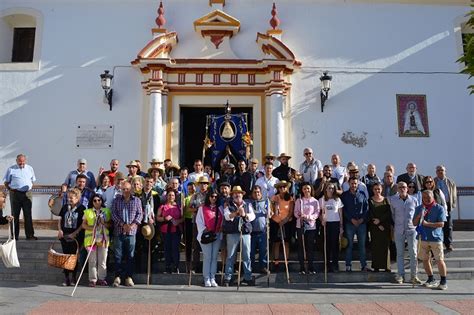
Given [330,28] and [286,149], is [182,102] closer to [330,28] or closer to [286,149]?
[286,149]

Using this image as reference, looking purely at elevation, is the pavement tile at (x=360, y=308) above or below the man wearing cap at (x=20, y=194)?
below

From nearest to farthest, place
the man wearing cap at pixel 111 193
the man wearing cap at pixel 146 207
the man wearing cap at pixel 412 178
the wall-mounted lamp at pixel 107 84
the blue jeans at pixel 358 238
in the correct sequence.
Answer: the man wearing cap at pixel 146 207 < the blue jeans at pixel 358 238 < the man wearing cap at pixel 111 193 < the man wearing cap at pixel 412 178 < the wall-mounted lamp at pixel 107 84

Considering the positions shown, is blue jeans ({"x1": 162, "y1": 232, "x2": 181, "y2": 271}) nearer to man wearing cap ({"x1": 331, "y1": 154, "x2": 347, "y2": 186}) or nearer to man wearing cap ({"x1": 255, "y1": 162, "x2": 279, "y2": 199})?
man wearing cap ({"x1": 255, "y1": 162, "x2": 279, "y2": 199})

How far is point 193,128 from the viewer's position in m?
12.1

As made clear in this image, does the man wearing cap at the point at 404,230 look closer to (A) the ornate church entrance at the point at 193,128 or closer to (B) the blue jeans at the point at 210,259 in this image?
(B) the blue jeans at the point at 210,259

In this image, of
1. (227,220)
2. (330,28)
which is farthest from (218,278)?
(330,28)

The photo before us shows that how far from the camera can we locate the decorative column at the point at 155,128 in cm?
1120

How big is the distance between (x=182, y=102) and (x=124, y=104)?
4.83 feet

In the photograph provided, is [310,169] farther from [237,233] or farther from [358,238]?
[237,233]

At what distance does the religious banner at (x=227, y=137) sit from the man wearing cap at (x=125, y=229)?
4061 mm

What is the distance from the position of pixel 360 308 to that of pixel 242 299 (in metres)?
1.65

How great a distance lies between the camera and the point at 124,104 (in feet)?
38.1

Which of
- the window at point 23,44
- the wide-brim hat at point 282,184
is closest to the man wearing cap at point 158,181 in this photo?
the wide-brim hat at point 282,184

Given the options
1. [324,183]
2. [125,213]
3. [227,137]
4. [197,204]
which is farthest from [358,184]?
[227,137]
